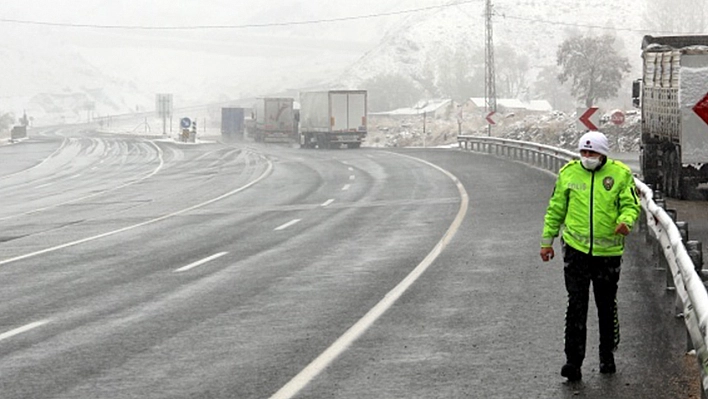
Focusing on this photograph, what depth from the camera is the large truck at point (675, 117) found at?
25000mm

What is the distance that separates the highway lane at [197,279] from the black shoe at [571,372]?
6.50 ft

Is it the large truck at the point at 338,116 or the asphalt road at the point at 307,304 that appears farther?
the large truck at the point at 338,116

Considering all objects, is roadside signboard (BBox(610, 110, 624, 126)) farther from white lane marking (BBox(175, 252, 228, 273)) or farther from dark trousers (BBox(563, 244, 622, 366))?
dark trousers (BBox(563, 244, 622, 366))

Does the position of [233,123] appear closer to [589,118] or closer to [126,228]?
[589,118]

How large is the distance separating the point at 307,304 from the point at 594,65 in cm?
12103

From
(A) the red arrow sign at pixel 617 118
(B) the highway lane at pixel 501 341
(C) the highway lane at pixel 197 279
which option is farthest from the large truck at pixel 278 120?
(B) the highway lane at pixel 501 341

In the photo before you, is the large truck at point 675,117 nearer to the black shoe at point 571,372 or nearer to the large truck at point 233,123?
the black shoe at point 571,372

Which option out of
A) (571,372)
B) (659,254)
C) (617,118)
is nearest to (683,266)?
(571,372)

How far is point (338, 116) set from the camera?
221 feet

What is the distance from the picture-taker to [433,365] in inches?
373

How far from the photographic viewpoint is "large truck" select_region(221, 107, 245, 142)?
99.4 meters

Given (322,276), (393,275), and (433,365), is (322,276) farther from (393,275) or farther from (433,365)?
(433,365)

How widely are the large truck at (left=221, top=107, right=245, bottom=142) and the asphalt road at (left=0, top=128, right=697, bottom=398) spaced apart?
227 ft

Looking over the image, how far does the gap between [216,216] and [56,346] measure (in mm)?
15303
